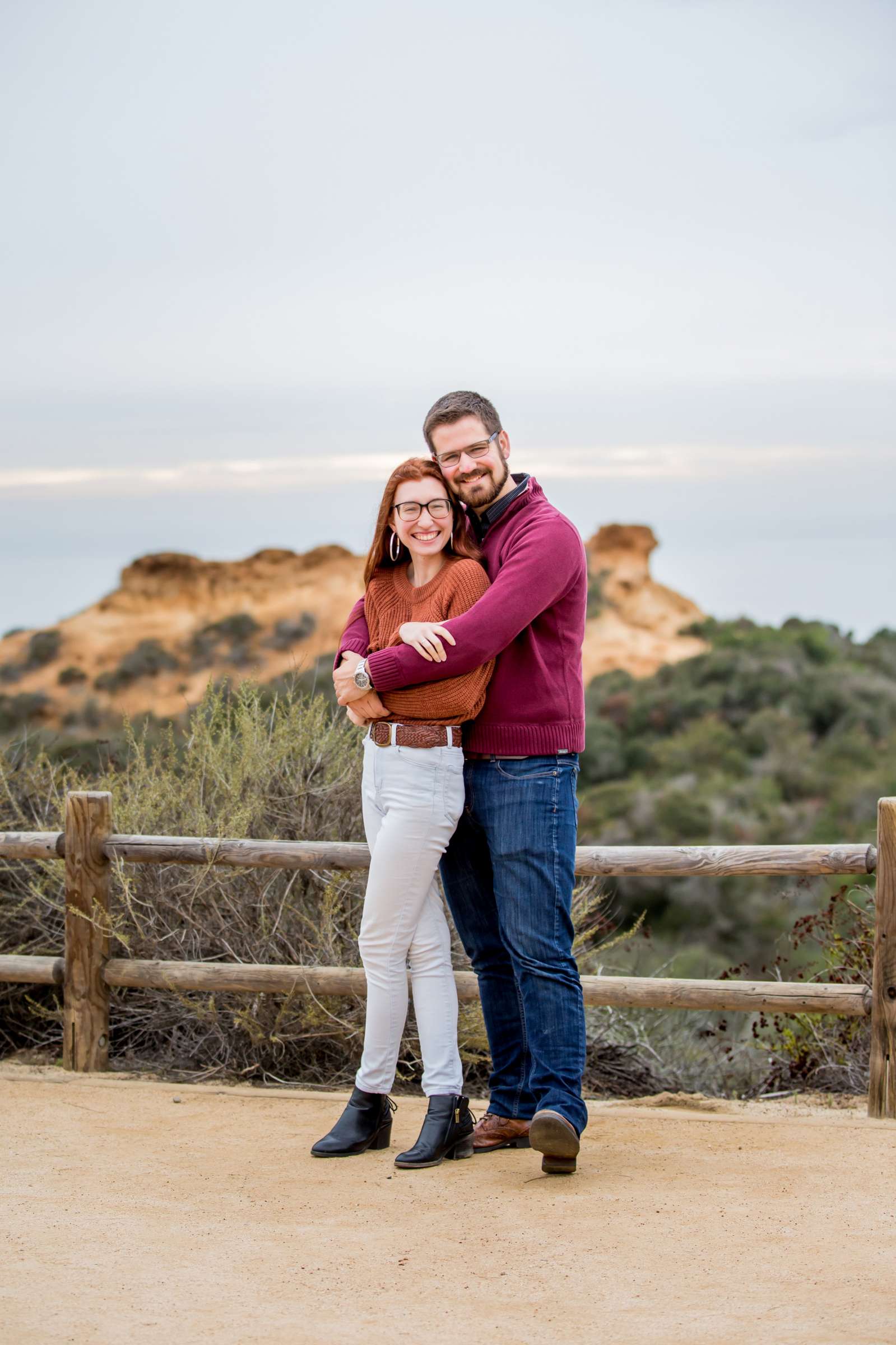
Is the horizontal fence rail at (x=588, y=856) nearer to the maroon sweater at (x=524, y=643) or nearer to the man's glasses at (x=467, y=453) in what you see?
the maroon sweater at (x=524, y=643)

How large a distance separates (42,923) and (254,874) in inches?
44.4

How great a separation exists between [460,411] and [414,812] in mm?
1116

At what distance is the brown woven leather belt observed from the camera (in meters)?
3.85

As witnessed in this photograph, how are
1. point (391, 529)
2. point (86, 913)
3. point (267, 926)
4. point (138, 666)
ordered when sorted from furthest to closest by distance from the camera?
point (138, 666), point (267, 926), point (86, 913), point (391, 529)

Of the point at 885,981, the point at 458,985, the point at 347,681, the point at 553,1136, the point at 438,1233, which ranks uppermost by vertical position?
the point at 347,681

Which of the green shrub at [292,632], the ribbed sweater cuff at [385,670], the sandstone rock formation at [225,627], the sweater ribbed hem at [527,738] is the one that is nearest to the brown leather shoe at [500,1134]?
the sweater ribbed hem at [527,738]

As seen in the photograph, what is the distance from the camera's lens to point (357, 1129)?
4.14m

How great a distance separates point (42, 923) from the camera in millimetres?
6133

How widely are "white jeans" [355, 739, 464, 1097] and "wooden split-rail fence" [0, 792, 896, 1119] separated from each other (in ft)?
2.70

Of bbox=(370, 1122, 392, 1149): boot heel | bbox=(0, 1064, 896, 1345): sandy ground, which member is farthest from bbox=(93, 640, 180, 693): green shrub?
bbox=(370, 1122, 392, 1149): boot heel

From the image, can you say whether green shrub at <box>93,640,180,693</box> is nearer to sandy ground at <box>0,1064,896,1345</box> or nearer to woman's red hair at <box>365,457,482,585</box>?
sandy ground at <box>0,1064,896,1345</box>

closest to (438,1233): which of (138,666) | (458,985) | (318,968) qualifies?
(458,985)

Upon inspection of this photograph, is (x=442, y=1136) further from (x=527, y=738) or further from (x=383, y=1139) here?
(x=527, y=738)

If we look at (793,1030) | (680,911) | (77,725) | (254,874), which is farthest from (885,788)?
(254,874)
